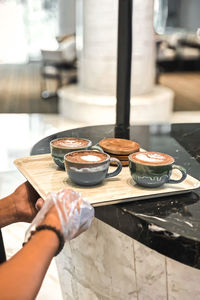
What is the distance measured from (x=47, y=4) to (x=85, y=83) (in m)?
1.17

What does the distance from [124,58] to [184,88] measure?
5512mm

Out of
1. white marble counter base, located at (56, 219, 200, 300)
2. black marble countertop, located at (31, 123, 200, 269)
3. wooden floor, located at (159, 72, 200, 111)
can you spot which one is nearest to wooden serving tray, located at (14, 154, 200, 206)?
black marble countertop, located at (31, 123, 200, 269)

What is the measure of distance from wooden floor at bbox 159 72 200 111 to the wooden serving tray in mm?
5347

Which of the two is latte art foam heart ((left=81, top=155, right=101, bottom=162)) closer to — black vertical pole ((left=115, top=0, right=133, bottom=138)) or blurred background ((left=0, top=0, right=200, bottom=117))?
black vertical pole ((left=115, top=0, right=133, bottom=138))

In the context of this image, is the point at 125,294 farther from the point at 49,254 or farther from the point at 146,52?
the point at 146,52

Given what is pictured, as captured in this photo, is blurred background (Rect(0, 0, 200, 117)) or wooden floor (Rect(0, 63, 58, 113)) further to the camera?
wooden floor (Rect(0, 63, 58, 113))

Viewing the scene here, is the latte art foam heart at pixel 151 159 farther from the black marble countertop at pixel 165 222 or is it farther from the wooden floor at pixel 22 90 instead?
the wooden floor at pixel 22 90

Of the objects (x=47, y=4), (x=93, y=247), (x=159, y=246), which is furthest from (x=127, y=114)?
(x=47, y=4)

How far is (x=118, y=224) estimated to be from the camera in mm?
980

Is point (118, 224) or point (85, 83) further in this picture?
point (85, 83)

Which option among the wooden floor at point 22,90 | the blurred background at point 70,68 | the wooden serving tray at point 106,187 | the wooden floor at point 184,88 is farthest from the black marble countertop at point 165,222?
the wooden floor at point 184,88

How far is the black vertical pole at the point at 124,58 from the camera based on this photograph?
2.63 metres

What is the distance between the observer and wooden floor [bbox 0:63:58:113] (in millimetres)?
5908

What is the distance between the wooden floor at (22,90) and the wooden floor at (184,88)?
6.49 feet
